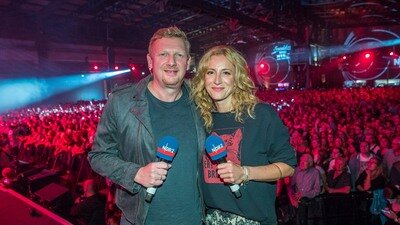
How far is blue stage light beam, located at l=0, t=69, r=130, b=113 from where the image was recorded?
67.1 feet

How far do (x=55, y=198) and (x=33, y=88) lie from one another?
57.8ft

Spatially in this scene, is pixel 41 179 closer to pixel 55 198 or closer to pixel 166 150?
pixel 55 198

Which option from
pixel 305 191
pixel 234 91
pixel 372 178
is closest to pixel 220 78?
pixel 234 91

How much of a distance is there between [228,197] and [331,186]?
4909 millimetres

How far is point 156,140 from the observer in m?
2.21

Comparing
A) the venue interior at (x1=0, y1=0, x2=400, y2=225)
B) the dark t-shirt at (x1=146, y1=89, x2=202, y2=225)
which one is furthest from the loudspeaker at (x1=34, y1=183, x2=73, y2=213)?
the dark t-shirt at (x1=146, y1=89, x2=202, y2=225)

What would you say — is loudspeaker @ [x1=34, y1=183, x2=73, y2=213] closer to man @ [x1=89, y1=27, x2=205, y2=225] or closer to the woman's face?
man @ [x1=89, y1=27, x2=205, y2=225]

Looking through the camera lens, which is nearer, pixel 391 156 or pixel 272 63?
pixel 391 156

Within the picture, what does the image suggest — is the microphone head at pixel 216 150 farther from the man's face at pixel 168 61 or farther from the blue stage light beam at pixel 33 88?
the blue stage light beam at pixel 33 88

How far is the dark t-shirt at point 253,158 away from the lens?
2227mm

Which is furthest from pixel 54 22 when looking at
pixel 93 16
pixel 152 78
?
pixel 152 78

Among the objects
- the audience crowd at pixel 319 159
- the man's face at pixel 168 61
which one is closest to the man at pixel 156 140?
the man's face at pixel 168 61

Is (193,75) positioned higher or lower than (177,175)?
higher

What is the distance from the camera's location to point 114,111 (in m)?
2.23
